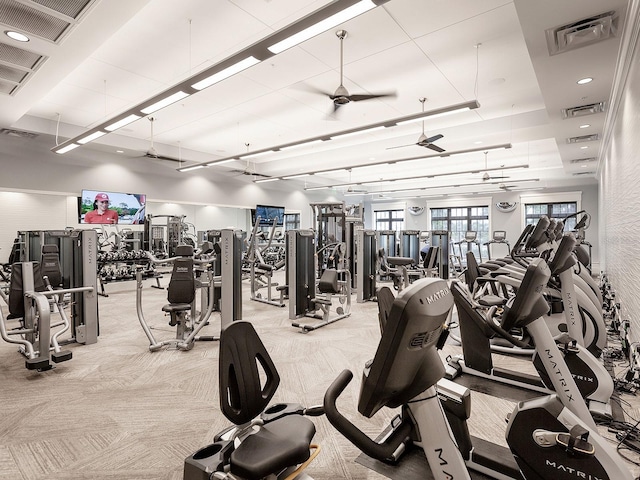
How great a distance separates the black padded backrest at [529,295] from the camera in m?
1.77

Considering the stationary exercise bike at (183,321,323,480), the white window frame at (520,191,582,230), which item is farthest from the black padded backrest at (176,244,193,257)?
the white window frame at (520,191,582,230)

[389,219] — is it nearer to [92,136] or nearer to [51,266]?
[92,136]

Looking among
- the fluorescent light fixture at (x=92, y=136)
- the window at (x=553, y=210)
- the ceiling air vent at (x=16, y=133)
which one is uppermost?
the ceiling air vent at (x=16, y=133)

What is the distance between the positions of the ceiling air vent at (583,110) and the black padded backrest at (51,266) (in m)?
7.44

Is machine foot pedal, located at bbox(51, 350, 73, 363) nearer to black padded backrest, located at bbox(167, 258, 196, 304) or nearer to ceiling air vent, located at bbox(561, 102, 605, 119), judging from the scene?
black padded backrest, located at bbox(167, 258, 196, 304)

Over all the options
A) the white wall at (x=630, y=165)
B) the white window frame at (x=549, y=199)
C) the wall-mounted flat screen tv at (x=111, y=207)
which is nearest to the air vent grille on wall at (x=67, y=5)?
the white wall at (x=630, y=165)

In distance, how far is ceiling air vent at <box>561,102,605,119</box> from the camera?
5.02m

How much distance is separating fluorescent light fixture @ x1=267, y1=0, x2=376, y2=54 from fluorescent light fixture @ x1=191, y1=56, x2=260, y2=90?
0.33m

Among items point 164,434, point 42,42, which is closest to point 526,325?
point 164,434

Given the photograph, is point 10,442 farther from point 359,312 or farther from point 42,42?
point 359,312

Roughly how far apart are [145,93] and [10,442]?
17.7ft

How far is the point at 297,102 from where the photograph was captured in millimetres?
6418

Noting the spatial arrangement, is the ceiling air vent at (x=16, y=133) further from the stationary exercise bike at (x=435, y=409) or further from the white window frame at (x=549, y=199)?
the white window frame at (x=549, y=199)

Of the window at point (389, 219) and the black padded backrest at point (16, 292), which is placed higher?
the window at point (389, 219)
